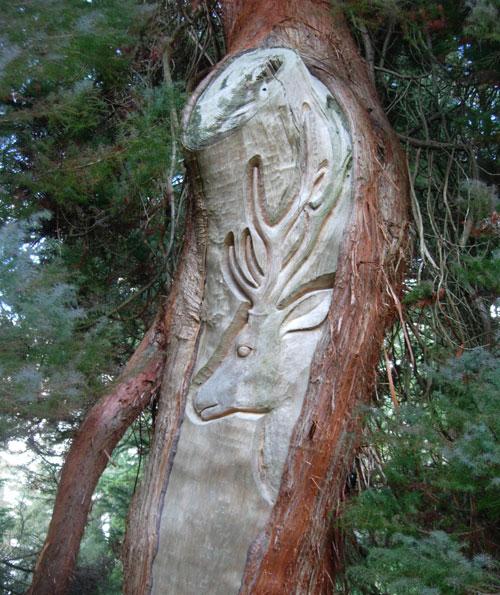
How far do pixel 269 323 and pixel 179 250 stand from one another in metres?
1.39

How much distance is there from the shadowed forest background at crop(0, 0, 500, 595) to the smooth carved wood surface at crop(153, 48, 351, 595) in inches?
17.3

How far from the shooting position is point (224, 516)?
2.30 meters

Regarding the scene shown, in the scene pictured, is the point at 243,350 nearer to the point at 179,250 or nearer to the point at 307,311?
the point at 307,311

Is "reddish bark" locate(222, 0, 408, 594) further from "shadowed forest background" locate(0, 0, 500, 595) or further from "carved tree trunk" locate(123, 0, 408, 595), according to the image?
"shadowed forest background" locate(0, 0, 500, 595)

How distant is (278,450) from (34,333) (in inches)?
45.7

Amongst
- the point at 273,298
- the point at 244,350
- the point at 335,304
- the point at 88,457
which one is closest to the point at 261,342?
the point at 244,350

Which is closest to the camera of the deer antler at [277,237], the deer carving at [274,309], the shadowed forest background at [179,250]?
the shadowed forest background at [179,250]

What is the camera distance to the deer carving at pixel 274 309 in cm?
246

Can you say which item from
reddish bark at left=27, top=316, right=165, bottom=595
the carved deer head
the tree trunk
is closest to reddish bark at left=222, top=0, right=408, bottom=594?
the tree trunk

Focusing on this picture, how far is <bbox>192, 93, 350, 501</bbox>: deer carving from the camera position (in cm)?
246

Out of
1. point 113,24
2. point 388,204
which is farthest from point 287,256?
point 113,24

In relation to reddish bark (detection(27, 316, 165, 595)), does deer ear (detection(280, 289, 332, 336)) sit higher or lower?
higher

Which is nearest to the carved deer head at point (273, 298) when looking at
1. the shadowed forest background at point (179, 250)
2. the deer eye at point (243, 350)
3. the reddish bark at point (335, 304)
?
the deer eye at point (243, 350)

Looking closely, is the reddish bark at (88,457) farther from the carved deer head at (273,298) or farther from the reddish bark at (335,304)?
the reddish bark at (335,304)
